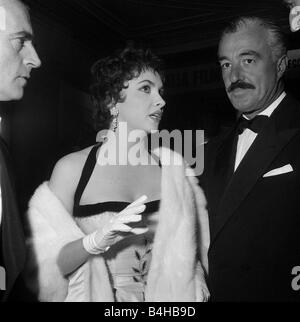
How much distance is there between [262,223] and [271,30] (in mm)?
663

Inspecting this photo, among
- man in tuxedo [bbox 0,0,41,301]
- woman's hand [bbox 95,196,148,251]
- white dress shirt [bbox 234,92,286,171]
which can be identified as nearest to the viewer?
woman's hand [bbox 95,196,148,251]

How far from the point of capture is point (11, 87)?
4.33 feet

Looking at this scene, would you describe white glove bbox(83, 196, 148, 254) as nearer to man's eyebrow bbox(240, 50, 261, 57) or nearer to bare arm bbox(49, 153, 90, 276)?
bare arm bbox(49, 153, 90, 276)

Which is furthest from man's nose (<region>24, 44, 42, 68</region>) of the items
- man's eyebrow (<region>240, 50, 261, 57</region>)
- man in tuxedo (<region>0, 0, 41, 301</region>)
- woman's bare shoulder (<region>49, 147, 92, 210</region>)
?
man's eyebrow (<region>240, 50, 261, 57</region>)

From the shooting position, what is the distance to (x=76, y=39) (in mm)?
1442

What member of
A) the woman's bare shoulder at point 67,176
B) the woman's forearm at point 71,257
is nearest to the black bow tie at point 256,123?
the woman's bare shoulder at point 67,176

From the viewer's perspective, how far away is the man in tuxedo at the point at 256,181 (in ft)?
4.11

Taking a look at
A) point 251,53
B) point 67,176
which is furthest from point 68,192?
point 251,53

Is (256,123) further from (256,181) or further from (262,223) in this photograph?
(262,223)

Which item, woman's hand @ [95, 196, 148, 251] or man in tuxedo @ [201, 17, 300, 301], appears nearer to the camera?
woman's hand @ [95, 196, 148, 251]

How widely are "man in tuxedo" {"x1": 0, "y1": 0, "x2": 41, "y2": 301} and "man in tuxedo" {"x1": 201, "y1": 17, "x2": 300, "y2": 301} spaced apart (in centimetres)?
63

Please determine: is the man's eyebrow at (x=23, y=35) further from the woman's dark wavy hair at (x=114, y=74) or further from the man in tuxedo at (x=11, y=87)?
the woman's dark wavy hair at (x=114, y=74)

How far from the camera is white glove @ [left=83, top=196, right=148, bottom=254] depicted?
115 centimetres
